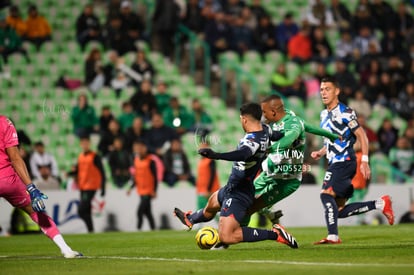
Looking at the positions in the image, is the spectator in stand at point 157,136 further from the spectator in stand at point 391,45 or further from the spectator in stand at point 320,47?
the spectator in stand at point 391,45

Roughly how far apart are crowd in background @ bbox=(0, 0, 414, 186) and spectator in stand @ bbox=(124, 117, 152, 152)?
2 centimetres

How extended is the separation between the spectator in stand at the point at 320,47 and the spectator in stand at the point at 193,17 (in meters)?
3.23

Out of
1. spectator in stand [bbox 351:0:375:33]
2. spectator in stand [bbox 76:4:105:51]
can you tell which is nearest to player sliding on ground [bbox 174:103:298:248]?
spectator in stand [bbox 76:4:105:51]

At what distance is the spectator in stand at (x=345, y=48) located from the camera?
27203mm

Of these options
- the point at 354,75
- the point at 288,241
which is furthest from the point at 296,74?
the point at 288,241

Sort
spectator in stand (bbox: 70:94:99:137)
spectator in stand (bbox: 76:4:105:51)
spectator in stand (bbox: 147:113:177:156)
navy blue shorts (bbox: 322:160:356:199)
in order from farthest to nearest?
spectator in stand (bbox: 76:4:105:51) < spectator in stand (bbox: 70:94:99:137) < spectator in stand (bbox: 147:113:177:156) < navy blue shorts (bbox: 322:160:356:199)

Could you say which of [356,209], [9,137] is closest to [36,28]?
[356,209]

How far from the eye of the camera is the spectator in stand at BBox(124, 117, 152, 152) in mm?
23078

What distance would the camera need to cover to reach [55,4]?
2739cm

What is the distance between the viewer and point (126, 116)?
2406 centimetres

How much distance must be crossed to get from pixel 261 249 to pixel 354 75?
14.2 metres

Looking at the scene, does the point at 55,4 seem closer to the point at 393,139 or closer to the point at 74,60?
the point at 74,60

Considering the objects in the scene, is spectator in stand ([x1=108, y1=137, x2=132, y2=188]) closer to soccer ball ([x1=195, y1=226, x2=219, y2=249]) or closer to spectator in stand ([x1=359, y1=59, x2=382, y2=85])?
spectator in stand ([x1=359, y1=59, x2=382, y2=85])

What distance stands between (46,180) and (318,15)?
10236 mm
